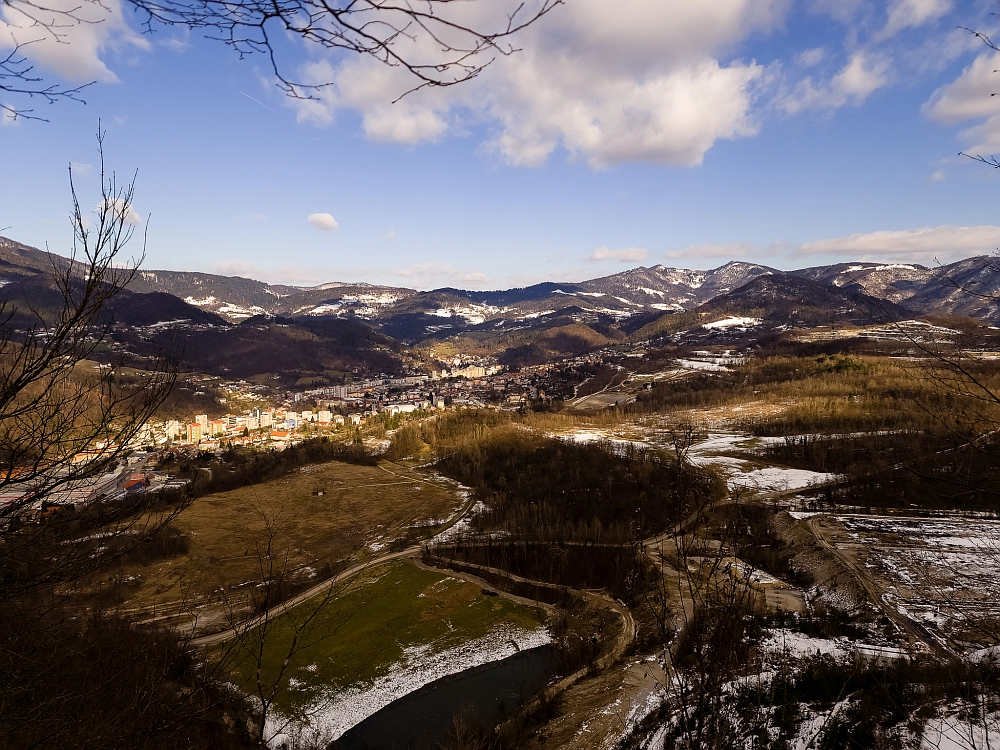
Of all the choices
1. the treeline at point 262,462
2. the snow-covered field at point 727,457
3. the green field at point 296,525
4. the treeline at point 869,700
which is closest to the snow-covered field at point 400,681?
the green field at point 296,525

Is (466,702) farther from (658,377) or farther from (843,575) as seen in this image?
(658,377)

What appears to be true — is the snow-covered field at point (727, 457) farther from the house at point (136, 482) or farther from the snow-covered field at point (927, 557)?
the house at point (136, 482)

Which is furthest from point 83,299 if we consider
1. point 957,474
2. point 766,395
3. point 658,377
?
point 658,377

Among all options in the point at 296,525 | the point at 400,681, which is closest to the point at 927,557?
the point at 400,681

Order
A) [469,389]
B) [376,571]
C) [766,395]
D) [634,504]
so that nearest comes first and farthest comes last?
1. [376,571]
2. [634,504]
3. [766,395]
4. [469,389]

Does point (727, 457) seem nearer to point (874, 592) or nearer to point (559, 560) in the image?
point (559, 560)
